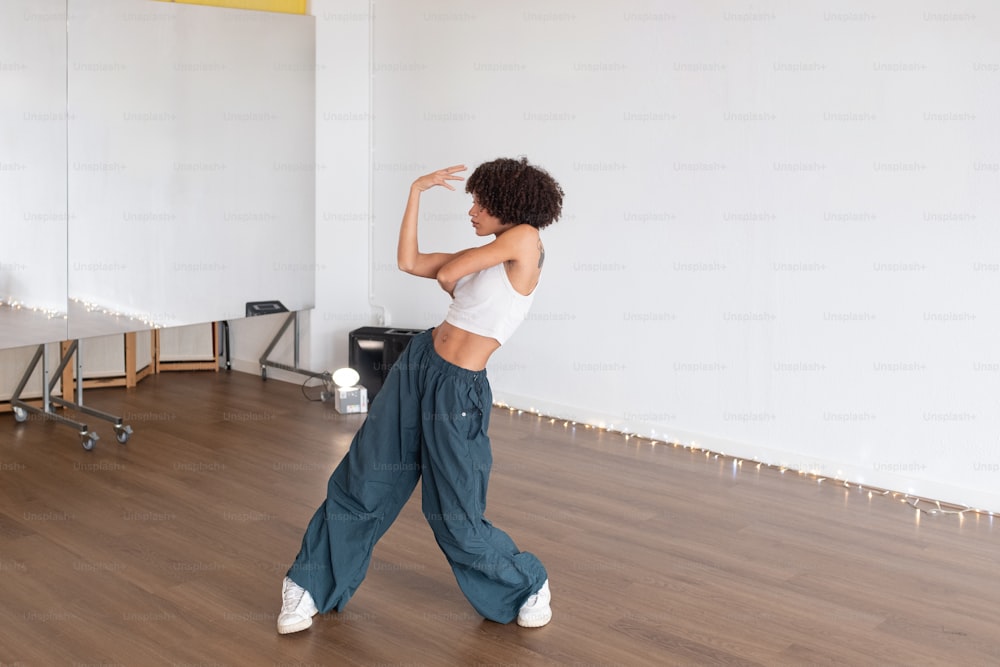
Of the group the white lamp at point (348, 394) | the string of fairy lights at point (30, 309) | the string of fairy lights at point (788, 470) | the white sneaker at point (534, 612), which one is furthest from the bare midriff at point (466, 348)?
the white lamp at point (348, 394)

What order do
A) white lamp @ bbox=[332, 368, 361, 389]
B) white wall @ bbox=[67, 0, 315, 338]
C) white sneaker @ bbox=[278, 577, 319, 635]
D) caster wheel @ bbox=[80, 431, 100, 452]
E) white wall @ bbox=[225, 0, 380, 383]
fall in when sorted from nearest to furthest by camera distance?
white sneaker @ bbox=[278, 577, 319, 635], caster wheel @ bbox=[80, 431, 100, 452], white wall @ bbox=[67, 0, 315, 338], white lamp @ bbox=[332, 368, 361, 389], white wall @ bbox=[225, 0, 380, 383]

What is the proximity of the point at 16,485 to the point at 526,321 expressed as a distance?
2474 mm

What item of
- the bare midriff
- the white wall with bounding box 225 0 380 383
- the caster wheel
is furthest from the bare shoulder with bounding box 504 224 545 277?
the white wall with bounding box 225 0 380 383

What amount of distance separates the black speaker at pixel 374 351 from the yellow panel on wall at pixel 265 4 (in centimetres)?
170

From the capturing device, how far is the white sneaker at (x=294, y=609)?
9.04 feet

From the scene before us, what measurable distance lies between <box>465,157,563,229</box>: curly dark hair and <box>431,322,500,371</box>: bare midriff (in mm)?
306

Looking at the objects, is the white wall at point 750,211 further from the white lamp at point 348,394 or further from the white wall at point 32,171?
the white wall at point 32,171

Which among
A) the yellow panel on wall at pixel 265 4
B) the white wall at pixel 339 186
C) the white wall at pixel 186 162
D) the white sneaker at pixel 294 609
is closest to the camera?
the white sneaker at pixel 294 609

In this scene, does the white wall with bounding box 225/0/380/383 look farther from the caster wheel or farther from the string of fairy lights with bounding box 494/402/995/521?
the caster wheel

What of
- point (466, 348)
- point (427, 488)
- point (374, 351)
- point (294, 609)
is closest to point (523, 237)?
point (466, 348)

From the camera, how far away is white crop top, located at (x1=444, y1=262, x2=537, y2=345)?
8.76 ft

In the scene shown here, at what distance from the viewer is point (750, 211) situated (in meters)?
4.47

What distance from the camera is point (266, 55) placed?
5227 mm

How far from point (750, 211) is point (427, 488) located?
91.2 inches
